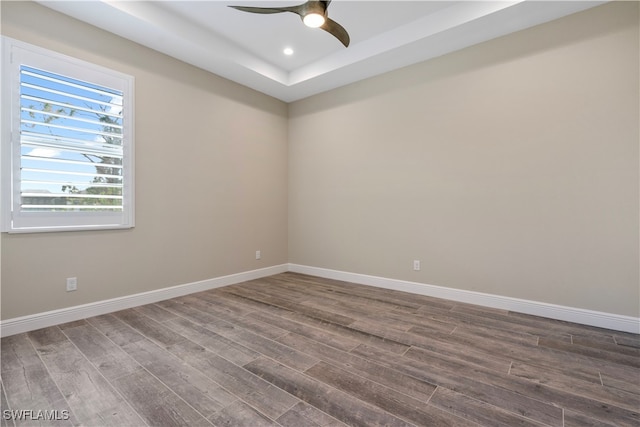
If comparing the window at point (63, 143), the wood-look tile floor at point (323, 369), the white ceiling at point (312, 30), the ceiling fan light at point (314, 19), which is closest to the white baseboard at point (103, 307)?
the wood-look tile floor at point (323, 369)

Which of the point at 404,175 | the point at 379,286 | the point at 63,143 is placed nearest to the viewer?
Result: the point at 63,143

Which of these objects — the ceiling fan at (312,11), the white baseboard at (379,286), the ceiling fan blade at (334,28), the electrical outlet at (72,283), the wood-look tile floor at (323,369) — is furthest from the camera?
the electrical outlet at (72,283)

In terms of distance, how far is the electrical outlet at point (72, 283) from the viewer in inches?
108

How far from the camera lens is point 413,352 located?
217 centimetres

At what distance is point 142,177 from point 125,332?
1626 millimetres

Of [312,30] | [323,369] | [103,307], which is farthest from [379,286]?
[312,30]

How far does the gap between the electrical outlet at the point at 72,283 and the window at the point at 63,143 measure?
1.58ft

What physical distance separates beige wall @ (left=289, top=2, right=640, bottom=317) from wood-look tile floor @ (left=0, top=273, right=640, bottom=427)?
59cm

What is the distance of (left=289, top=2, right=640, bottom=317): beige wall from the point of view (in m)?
2.59

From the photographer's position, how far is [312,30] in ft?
11.0

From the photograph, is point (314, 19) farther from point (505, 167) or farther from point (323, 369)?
point (323, 369)

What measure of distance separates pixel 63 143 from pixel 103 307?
1.62 meters

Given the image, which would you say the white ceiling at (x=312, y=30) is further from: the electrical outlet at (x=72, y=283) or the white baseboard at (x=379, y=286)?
the white baseboard at (x=379, y=286)

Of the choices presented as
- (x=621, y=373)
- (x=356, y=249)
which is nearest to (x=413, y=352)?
(x=621, y=373)
